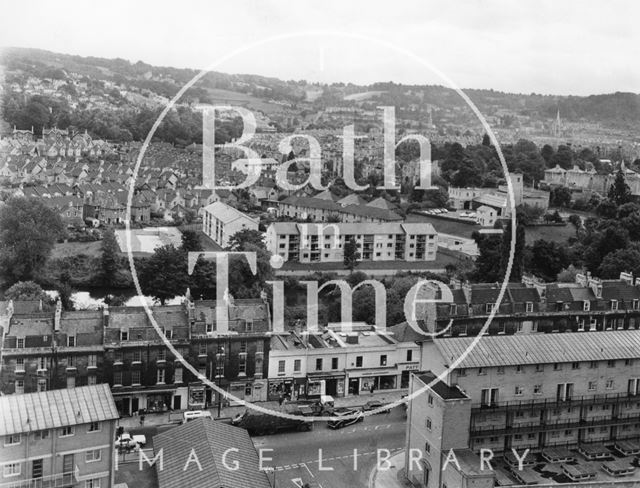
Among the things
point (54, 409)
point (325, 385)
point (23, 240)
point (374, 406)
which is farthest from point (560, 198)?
point (54, 409)

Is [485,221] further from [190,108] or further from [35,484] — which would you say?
[190,108]

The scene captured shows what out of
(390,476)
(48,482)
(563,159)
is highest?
(563,159)

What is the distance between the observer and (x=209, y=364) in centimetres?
1342

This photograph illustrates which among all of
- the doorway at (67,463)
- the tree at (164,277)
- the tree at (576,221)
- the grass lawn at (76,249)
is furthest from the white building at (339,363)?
the tree at (576,221)

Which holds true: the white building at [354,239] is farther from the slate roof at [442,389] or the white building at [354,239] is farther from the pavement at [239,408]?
the slate roof at [442,389]

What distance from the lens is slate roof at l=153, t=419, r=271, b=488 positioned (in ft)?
31.0

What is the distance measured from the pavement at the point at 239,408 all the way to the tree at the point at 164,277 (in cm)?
703

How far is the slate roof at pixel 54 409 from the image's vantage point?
28.6ft

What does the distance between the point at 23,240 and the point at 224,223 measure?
705 cm

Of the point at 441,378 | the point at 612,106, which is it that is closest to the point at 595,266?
the point at 441,378

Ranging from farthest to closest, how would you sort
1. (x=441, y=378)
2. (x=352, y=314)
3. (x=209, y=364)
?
(x=352, y=314) < (x=209, y=364) < (x=441, y=378)

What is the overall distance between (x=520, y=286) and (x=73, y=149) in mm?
32613

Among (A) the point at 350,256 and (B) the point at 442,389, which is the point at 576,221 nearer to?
(A) the point at 350,256

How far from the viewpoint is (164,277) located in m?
19.8
